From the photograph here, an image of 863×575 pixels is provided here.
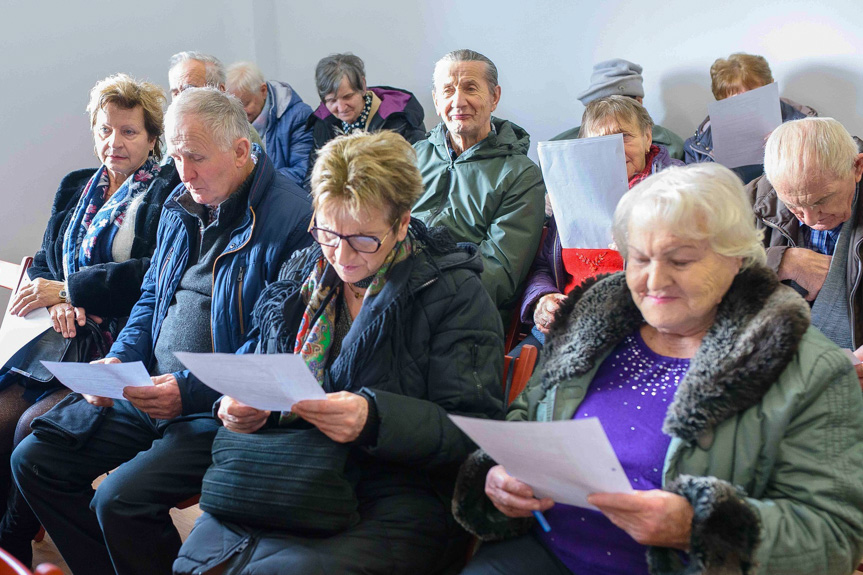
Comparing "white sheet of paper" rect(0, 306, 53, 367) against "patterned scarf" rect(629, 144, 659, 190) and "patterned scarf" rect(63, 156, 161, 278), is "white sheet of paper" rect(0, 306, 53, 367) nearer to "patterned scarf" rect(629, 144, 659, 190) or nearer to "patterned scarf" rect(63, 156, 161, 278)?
"patterned scarf" rect(63, 156, 161, 278)

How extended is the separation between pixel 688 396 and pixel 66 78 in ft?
12.6

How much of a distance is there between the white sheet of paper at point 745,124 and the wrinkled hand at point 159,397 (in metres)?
1.96

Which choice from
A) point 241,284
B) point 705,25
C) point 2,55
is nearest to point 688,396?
point 241,284

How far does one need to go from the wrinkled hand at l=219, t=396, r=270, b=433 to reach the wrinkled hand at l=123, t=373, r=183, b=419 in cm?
30

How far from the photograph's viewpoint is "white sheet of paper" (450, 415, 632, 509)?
1123 mm

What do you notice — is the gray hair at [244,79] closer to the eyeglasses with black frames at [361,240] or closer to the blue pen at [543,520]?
the eyeglasses with black frames at [361,240]

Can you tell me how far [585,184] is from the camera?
218 cm

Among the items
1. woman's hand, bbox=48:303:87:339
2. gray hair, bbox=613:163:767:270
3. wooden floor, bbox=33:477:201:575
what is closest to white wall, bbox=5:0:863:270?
woman's hand, bbox=48:303:87:339

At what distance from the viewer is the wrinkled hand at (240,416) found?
5.49 ft

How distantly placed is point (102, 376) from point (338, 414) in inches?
28.0

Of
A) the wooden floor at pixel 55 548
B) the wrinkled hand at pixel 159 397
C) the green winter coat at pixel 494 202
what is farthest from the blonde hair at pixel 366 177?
the wooden floor at pixel 55 548

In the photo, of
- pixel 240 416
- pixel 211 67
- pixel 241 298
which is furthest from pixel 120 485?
pixel 211 67

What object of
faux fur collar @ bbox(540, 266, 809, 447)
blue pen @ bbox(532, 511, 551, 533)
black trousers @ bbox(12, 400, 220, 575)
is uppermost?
faux fur collar @ bbox(540, 266, 809, 447)

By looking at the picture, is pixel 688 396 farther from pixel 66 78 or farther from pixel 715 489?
pixel 66 78
